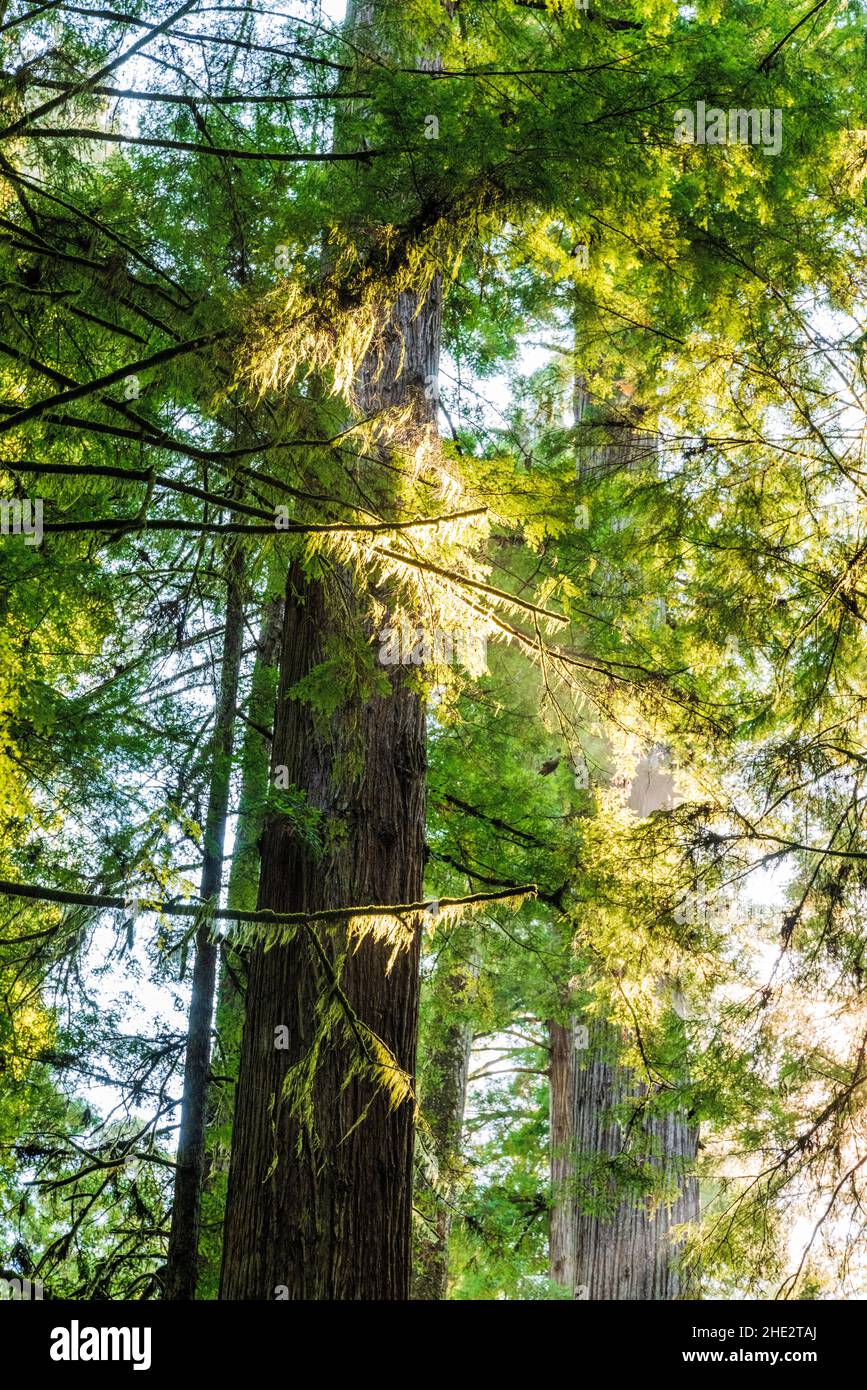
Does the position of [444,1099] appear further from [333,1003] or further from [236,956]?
[333,1003]

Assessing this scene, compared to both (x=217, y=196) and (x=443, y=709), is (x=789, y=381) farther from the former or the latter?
(x=217, y=196)

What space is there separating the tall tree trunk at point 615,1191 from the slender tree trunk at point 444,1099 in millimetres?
880

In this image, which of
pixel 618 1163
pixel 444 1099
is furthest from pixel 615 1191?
pixel 444 1099

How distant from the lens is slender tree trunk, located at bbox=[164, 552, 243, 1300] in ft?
18.1

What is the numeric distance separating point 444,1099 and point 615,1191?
4.37 meters

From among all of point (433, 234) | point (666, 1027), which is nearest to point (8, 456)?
point (433, 234)

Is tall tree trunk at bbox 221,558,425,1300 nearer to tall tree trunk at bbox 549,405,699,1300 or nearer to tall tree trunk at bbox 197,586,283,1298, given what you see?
tall tree trunk at bbox 197,586,283,1298

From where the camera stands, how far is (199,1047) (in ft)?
19.5

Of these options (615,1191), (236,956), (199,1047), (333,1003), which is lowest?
(615,1191)

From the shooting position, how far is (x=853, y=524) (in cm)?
520

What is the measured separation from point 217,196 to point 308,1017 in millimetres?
3160

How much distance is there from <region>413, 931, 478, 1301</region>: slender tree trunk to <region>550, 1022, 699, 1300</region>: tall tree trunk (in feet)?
2.89

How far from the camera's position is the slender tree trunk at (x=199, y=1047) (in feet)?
18.1

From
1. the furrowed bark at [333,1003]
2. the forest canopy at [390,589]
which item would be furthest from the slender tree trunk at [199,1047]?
the furrowed bark at [333,1003]
